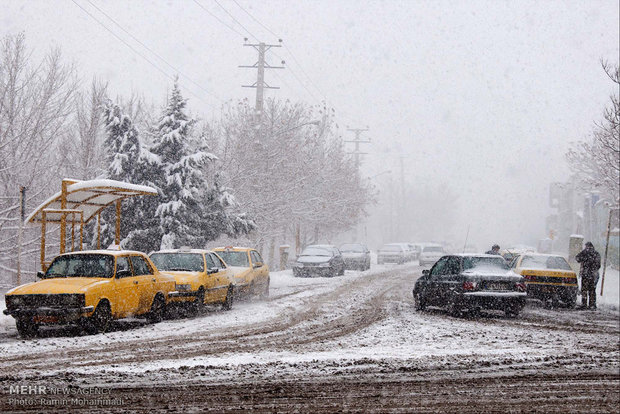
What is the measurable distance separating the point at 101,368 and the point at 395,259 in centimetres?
4450

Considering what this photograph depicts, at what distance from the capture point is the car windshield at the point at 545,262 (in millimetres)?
20795

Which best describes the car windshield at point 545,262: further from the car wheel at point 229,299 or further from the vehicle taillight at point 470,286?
the car wheel at point 229,299

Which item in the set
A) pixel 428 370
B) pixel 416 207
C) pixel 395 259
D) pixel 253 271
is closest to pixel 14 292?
pixel 428 370

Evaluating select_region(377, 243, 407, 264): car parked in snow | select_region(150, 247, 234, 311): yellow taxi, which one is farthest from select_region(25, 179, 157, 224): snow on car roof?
select_region(377, 243, 407, 264): car parked in snow

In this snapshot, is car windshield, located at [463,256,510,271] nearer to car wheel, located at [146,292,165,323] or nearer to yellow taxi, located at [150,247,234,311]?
yellow taxi, located at [150,247,234,311]

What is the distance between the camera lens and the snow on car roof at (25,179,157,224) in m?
17.1

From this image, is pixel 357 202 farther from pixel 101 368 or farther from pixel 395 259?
pixel 101 368

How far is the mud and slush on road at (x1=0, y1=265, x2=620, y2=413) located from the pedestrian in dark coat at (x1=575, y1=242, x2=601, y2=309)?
342cm

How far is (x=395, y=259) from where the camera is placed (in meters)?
52.7

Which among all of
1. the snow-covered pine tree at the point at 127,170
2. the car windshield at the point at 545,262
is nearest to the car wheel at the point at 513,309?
the car windshield at the point at 545,262

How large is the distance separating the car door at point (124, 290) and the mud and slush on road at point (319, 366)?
1.60ft

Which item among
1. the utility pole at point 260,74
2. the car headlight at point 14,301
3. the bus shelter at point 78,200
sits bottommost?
the car headlight at point 14,301

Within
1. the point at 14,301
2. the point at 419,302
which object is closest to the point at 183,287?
the point at 14,301

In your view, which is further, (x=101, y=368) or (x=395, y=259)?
(x=395, y=259)
